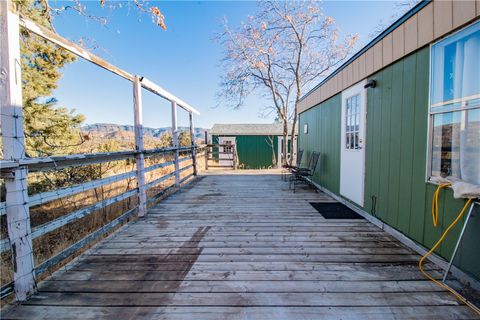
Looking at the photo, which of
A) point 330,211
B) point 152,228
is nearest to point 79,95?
point 152,228

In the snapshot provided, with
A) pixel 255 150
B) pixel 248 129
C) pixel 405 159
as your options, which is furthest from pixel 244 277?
pixel 248 129

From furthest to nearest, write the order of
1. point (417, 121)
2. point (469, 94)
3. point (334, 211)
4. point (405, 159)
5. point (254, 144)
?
1. point (254, 144)
2. point (334, 211)
3. point (405, 159)
4. point (417, 121)
5. point (469, 94)

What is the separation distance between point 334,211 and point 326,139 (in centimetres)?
192

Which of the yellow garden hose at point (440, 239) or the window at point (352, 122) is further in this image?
the window at point (352, 122)

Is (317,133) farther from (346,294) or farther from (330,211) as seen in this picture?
(346,294)

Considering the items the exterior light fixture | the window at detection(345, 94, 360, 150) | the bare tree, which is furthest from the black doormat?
the bare tree

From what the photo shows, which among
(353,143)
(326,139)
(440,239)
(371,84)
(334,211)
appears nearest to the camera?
(440,239)

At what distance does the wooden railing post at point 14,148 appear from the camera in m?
1.45

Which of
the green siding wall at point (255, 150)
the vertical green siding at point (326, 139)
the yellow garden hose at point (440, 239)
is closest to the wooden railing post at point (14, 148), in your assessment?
the yellow garden hose at point (440, 239)

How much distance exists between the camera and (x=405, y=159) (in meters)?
2.43

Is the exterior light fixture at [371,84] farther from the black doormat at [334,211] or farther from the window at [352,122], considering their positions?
the black doormat at [334,211]

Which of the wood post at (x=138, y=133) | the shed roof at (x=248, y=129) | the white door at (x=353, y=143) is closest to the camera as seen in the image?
the wood post at (x=138, y=133)

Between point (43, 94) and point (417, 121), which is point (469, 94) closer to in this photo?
point (417, 121)

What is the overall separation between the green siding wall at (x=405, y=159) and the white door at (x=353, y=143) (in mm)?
151
